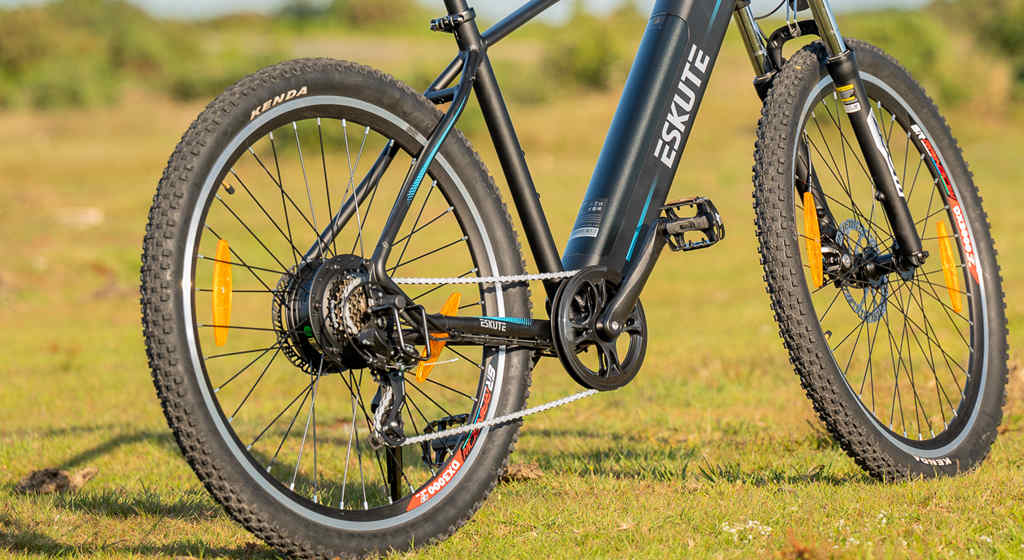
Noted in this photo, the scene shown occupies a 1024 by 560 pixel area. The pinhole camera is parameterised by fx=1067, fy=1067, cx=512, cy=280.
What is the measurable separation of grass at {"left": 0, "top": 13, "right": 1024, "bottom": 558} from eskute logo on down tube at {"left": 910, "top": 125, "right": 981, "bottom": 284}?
743 millimetres

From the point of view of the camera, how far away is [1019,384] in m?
5.51

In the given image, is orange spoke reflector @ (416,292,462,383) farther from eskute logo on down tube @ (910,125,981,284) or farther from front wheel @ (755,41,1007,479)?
eskute logo on down tube @ (910,125,981,284)

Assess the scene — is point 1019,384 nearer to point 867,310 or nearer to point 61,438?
point 867,310

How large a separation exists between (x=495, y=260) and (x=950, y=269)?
6.10ft

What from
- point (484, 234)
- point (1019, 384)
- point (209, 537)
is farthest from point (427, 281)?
point (1019, 384)

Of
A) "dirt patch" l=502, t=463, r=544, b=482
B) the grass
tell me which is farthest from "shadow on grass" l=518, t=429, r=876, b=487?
"dirt patch" l=502, t=463, r=544, b=482

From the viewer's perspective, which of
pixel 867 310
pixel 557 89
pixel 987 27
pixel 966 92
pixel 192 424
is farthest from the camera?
pixel 987 27

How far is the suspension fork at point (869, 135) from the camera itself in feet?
12.6

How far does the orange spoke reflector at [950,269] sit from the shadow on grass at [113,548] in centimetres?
269

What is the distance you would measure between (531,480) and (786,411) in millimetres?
2014

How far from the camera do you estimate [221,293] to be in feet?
9.14

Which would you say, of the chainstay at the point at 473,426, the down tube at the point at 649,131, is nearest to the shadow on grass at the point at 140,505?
the chainstay at the point at 473,426

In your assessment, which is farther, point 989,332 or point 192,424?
point 989,332

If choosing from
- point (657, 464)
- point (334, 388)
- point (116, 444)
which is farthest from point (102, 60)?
point (657, 464)
